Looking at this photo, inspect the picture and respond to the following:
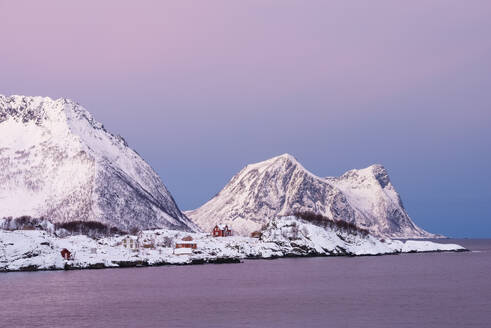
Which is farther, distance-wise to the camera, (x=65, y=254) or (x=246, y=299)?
(x=65, y=254)

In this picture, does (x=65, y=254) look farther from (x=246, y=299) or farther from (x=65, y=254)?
(x=246, y=299)

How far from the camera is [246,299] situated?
315 ft

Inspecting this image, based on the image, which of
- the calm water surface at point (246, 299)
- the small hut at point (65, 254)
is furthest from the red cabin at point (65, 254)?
the calm water surface at point (246, 299)

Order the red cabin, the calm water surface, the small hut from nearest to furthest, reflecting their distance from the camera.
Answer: the calm water surface < the small hut < the red cabin

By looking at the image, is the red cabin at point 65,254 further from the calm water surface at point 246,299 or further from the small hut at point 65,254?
the calm water surface at point 246,299

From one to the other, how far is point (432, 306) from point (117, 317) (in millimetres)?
40964

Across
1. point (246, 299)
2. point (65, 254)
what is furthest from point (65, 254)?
point (246, 299)

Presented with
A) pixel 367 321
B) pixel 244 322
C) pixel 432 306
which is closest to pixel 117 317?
pixel 244 322

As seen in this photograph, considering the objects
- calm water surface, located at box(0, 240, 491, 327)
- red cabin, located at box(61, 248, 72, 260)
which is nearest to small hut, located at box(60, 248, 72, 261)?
red cabin, located at box(61, 248, 72, 260)

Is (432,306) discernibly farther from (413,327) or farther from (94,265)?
(94,265)

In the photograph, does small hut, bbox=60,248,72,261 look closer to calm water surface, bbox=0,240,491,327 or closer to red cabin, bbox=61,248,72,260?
red cabin, bbox=61,248,72,260

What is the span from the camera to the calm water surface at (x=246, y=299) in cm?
7244

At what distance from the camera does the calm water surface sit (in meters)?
72.4

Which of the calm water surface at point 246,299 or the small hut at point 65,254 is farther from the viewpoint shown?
the small hut at point 65,254
